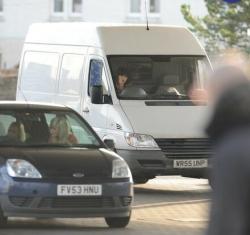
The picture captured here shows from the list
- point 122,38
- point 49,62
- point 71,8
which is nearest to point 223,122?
point 122,38

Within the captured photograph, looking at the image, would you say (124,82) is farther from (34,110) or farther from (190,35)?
(34,110)

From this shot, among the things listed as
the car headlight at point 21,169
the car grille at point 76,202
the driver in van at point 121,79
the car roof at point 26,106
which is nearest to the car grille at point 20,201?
the car grille at point 76,202

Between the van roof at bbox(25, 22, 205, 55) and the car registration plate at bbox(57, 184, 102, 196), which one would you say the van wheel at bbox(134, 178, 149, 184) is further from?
the car registration plate at bbox(57, 184, 102, 196)

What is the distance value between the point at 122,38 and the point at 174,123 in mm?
1783

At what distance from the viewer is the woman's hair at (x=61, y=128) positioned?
1088 cm

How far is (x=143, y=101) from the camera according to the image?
14.7 m

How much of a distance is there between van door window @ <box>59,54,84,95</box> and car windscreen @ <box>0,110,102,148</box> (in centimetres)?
401

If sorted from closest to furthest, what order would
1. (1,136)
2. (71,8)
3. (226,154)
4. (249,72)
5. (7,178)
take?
(226,154), (249,72), (7,178), (1,136), (71,8)

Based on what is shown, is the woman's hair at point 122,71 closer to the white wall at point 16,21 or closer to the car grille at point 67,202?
the car grille at point 67,202

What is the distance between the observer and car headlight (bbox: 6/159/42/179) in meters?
9.88

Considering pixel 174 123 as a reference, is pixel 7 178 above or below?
above

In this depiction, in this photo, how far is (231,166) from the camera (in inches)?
129

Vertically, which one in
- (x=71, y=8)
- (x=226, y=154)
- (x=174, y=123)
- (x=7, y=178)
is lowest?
(x=71, y=8)

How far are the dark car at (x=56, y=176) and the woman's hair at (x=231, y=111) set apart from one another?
6521 millimetres
